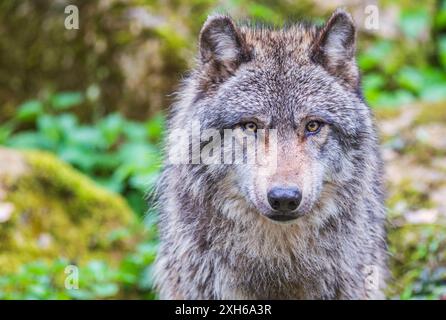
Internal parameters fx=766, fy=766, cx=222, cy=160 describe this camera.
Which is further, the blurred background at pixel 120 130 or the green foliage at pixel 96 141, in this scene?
the green foliage at pixel 96 141

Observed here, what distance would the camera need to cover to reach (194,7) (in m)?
10.3

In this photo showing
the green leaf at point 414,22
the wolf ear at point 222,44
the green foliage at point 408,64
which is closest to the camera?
the wolf ear at point 222,44

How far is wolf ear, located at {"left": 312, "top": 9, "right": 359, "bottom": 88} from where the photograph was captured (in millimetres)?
5219

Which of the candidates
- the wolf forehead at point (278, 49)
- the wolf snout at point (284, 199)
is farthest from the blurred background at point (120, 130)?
Answer: the wolf snout at point (284, 199)

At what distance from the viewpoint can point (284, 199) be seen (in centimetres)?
463

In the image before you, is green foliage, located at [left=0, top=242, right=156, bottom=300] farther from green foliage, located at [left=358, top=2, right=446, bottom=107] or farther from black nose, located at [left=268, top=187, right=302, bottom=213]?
green foliage, located at [left=358, top=2, right=446, bottom=107]

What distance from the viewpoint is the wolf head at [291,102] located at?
487 cm

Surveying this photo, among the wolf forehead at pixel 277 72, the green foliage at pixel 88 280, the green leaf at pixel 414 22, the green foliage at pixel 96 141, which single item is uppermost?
the green leaf at pixel 414 22

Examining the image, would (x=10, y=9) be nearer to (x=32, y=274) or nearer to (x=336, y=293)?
(x=32, y=274)

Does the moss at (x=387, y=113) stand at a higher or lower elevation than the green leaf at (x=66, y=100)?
lower

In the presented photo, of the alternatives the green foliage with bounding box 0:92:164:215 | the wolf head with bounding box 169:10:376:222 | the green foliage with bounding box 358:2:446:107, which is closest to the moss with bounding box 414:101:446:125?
the green foliage with bounding box 358:2:446:107

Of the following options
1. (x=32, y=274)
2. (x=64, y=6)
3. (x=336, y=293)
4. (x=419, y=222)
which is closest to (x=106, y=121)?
(x=64, y=6)

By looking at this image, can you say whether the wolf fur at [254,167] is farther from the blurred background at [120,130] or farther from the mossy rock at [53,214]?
the mossy rock at [53,214]

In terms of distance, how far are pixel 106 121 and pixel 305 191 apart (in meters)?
4.83
